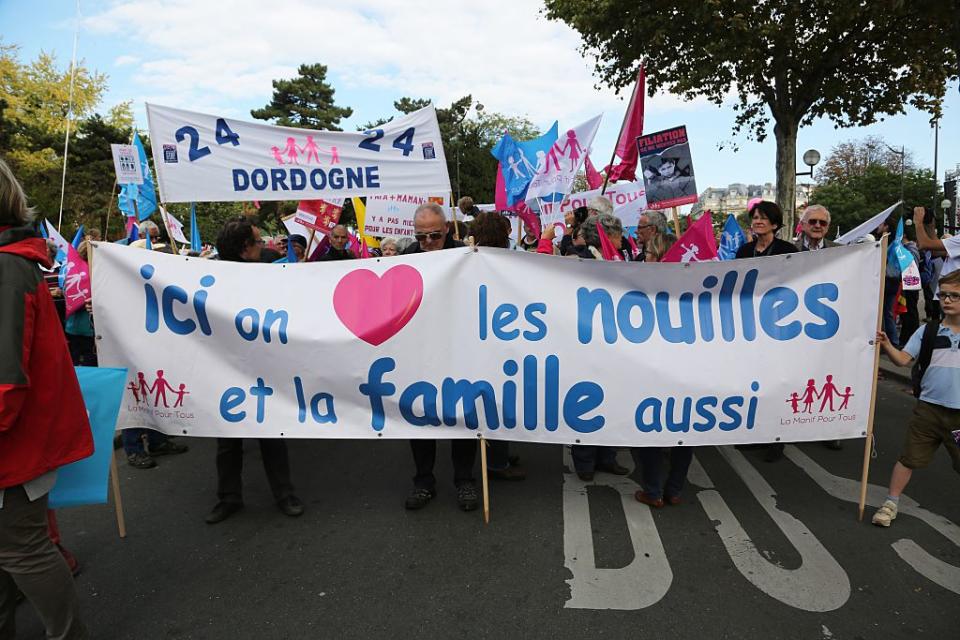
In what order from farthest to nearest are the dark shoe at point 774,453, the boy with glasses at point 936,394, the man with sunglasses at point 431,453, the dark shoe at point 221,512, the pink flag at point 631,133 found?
1. the pink flag at point 631,133
2. the dark shoe at point 774,453
3. the man with sunglasses at point 431,453
4. the dark shoe at point 221,512
5. the boy with glasses at point 936,394

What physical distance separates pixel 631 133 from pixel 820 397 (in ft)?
11.2

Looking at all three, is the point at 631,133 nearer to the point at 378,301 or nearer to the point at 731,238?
the point at 731,238

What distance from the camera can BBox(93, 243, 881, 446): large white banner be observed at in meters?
3.24

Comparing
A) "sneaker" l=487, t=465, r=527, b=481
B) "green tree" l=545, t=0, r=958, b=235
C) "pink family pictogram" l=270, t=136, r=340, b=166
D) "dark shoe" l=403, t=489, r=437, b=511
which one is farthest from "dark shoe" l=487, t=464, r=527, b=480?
"green tree" l=545, t=0, r=958, b=235

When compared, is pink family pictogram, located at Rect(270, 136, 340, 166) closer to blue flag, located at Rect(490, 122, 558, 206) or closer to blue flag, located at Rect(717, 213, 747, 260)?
blue flag, located at Rect(490, 122, 558, 206)

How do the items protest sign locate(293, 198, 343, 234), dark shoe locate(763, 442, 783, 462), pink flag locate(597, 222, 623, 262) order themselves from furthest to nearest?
protest sign locate(293, 198, 343, 234)
dark shoe locate(763, 442, 783, 462)
pink flag locate(597, 222, 623, 262)

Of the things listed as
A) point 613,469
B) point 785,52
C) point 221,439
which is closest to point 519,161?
point 613,469

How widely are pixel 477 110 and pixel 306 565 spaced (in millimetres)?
59893

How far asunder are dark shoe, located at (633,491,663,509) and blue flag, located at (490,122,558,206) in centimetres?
454

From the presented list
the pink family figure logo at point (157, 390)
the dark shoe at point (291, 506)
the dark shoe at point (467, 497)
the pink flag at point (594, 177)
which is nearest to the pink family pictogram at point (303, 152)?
the pink family figure logo at point (157, 390)

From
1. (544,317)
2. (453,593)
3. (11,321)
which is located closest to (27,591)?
(11,321)

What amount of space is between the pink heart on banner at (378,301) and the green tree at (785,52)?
12.0m

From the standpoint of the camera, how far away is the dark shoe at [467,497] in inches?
140

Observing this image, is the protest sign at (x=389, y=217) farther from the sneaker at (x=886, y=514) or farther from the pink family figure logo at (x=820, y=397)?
the sneaker at (x=886, y=514)
